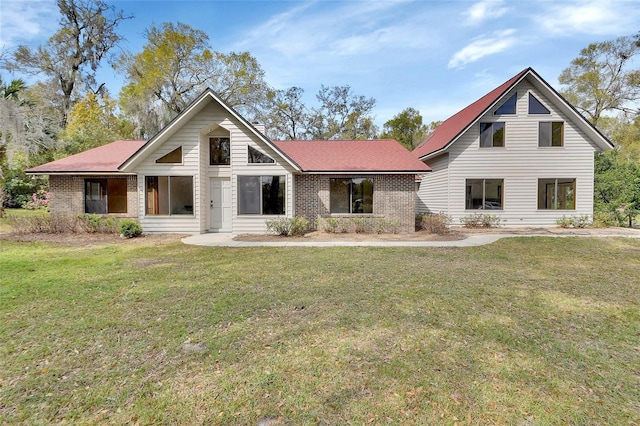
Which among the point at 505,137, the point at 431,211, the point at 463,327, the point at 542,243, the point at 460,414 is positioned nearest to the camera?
the point at 460,414

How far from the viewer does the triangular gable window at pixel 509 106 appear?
1548cm

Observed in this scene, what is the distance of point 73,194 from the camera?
13969 mm

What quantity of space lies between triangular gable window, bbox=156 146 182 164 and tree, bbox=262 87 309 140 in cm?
2153

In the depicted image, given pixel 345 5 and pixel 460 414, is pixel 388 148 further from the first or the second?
pixel 460 414

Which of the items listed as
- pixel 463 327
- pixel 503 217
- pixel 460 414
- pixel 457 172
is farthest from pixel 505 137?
pixel 460 414

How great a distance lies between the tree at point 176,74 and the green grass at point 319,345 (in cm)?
2562

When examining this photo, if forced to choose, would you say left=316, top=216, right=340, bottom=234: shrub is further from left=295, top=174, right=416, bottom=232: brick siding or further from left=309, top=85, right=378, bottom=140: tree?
left=309, top=85, right=378, bottom=140: tree

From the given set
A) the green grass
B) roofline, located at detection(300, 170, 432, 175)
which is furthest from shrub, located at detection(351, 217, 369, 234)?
the green grass

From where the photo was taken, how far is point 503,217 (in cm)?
1580

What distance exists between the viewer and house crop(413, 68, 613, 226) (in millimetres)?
15500

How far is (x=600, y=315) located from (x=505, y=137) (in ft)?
42.9

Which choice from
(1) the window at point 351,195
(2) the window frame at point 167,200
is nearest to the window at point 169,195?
(2) the window frame at point 167,200

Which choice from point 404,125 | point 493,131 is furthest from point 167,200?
point 404,125

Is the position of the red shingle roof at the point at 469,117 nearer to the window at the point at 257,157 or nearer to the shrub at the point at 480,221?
the shrub at the point at 480,221
